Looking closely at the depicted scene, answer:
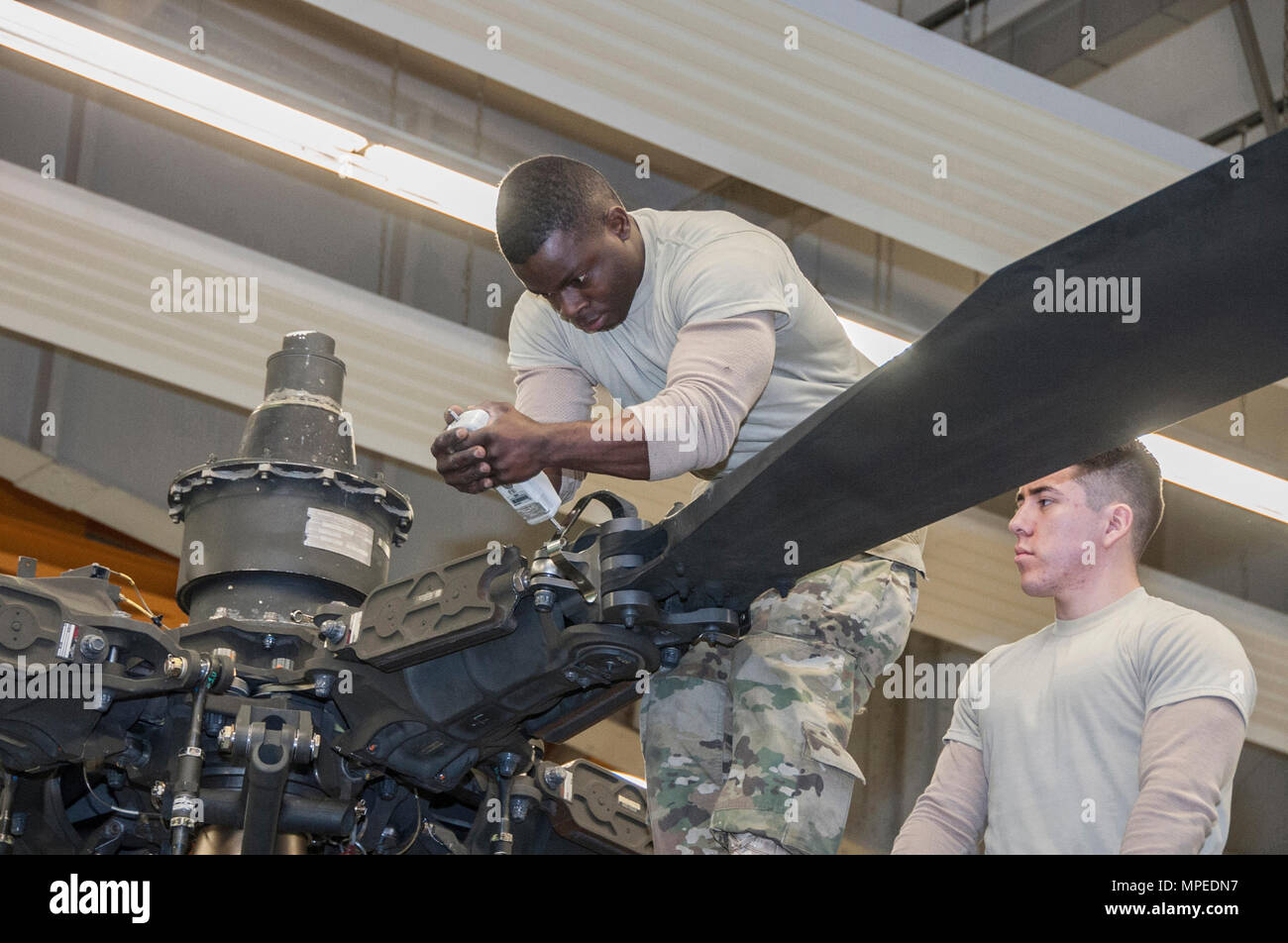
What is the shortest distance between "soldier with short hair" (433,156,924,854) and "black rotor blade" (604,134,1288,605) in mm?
200

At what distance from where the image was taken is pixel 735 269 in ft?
8.82

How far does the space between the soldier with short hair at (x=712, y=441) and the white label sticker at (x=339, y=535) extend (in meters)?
0.46

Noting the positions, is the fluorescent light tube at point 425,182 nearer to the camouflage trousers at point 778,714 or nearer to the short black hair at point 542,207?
the short black hair at point 542,207

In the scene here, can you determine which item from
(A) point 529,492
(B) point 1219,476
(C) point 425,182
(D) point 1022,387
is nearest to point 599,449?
(A) point 529,492

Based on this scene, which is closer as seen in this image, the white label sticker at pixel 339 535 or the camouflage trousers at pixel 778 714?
the camouflage trousers at pixel 778 714

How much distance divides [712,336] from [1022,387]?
0.69 meters

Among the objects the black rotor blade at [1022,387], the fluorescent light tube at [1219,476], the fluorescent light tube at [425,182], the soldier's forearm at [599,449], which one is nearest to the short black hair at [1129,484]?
the black rotor blade at [1022,387]

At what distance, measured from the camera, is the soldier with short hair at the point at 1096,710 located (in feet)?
7.12

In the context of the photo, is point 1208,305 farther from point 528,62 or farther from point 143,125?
point 143,125

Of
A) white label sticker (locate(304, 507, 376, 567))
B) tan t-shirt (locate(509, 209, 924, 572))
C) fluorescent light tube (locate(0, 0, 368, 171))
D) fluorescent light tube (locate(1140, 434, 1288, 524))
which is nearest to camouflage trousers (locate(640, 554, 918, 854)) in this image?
tan t-shirt (locate(509, 209, 924, 572))

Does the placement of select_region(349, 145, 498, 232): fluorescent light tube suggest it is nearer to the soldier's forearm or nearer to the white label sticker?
the white label sticker

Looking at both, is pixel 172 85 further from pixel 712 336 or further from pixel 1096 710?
pixel 1096 710

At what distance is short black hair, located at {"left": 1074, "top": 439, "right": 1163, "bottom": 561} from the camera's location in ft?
8.56
